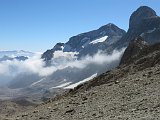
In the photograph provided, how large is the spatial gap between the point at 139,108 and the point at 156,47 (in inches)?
1227

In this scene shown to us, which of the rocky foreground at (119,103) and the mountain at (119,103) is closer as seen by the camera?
the rocky foreground at (119,103)

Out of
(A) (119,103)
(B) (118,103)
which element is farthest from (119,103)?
(B) (118,103)

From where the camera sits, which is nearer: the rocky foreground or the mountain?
the rocky foreground

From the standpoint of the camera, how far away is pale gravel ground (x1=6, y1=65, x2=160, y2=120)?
27.4 metres

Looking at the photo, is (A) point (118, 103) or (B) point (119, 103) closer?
(B) point (119, 103)

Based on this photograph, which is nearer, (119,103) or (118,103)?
(119,103)

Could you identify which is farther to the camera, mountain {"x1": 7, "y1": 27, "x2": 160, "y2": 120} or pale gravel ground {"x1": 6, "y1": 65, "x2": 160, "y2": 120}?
mountain {"x1": 7, "y1": 27, "x2": 160, "y2": 120}

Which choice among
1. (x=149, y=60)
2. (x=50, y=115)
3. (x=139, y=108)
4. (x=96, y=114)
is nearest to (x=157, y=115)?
(x=139, y=108)

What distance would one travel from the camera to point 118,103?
104 feet

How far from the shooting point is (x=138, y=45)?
275 feet

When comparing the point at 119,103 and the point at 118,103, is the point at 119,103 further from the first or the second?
the point at 118,103

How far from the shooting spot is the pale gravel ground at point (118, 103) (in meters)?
27.4

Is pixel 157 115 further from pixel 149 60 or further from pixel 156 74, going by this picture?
pixel 149 60

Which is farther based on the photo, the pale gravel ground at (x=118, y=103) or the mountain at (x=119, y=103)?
the mountain at (x=119, y=103)
